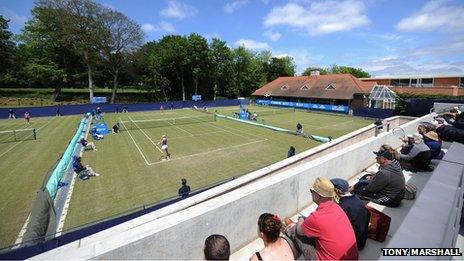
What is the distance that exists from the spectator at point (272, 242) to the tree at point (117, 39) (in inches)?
2726

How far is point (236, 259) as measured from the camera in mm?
4930

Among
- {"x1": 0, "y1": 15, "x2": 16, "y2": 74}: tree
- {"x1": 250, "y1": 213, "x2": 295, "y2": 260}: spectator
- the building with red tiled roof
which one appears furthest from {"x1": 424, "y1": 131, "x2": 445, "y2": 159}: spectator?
{"x1": 0, "y1": 15, "x2": 16, "y2": 74}: tree

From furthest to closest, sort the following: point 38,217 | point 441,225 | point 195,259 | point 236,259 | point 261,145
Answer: point 261,145, point 38,217, point 236,259, point 195,259, point 441,225

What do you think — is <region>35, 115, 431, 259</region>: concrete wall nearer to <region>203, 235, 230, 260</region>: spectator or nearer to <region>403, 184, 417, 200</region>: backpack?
<region>203, 235, 230, 260</region>: spectator

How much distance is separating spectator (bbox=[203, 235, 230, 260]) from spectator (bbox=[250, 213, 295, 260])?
44 centimetres

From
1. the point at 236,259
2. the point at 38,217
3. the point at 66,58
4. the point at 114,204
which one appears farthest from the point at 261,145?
the point at 66,58

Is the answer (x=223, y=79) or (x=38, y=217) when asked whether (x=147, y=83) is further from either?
(x=38, y=217)

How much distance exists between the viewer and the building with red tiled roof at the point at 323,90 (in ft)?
180

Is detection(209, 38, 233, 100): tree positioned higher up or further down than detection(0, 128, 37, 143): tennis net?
higher up

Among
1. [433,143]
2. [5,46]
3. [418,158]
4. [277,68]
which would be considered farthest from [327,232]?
[277,68]

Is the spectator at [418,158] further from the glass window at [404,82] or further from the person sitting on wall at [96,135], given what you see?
the glass window at [404,82]

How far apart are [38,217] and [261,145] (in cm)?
2002

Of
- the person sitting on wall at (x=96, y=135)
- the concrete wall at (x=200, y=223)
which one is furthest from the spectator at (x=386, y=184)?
the person sitting on wall at (x=96, y=135)

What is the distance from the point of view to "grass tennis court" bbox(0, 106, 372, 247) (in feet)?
45.2
